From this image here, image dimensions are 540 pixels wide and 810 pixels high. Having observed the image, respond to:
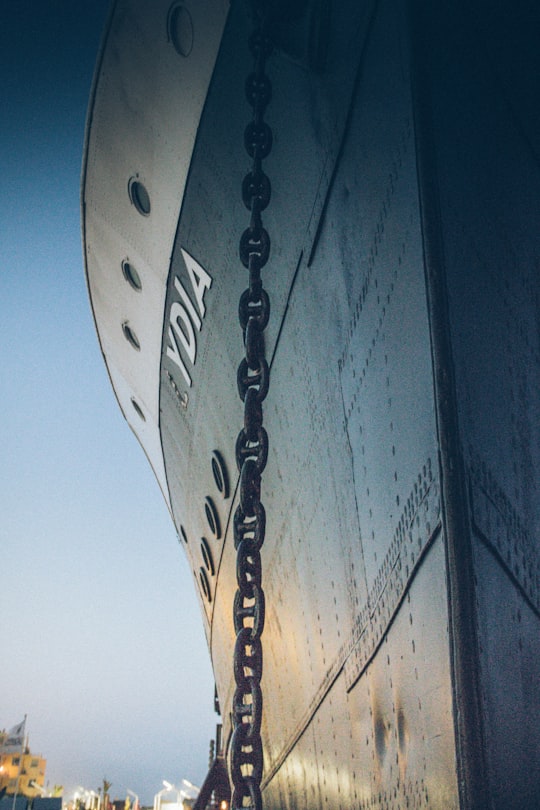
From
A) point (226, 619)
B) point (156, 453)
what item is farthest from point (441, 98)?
point (156, 453)

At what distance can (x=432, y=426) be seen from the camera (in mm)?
2018

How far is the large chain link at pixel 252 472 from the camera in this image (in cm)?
195

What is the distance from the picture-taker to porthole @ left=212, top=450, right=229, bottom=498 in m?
4.12

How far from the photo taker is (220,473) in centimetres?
416

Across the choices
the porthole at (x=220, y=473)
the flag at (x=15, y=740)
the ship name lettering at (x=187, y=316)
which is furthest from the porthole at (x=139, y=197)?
the flag at (x=15, y=740)

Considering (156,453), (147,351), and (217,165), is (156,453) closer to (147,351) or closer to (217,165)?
(147,351)

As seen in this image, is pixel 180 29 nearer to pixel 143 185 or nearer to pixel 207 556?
pixel 143 185

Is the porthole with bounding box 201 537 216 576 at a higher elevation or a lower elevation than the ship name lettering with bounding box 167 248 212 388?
lower

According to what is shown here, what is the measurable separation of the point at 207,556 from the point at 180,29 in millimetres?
3736

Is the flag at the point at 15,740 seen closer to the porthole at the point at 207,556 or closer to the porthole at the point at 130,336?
the porthole at the point at 207,556

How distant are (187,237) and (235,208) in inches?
20.4

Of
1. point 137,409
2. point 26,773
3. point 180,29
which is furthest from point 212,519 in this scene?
point 26,773

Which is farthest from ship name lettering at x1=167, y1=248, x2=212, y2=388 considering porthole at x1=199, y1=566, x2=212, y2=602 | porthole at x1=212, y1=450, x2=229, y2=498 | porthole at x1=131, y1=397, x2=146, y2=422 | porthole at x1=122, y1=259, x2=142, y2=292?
porthole at x1=199, y1=566, x2=212, y2=602

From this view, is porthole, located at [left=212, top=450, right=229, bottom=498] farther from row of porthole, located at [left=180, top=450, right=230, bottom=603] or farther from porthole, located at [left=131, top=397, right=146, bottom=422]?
porthole, located at [left=131, top=397, right=146, bottom=422]
